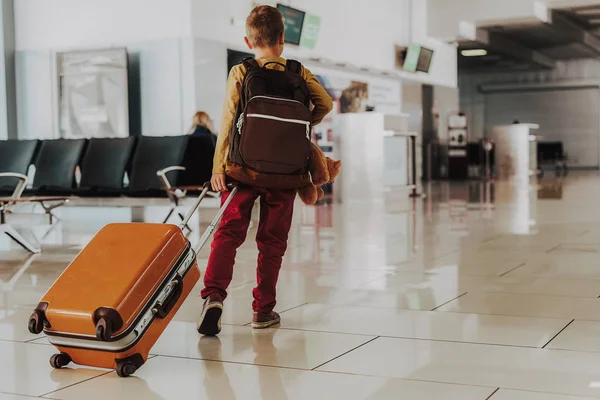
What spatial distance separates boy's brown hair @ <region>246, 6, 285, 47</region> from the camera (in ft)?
11.5

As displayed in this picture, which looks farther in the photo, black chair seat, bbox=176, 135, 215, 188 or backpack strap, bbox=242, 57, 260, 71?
black chair seat, bbox=176, 135, 215, 188

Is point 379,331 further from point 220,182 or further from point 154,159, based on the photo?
point 154,159

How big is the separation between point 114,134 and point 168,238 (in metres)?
9.48

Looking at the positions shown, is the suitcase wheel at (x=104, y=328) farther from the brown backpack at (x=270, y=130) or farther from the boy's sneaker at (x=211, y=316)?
the brown backpack at (x=270, y=130)

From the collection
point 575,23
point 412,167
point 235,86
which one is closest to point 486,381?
point 235,86

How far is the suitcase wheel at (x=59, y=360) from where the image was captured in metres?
2.93

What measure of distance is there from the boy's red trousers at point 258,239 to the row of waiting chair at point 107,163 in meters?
4.91

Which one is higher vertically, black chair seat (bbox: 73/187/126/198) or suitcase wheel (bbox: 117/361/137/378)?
black chair seat (bbox: 73/187/126/198)

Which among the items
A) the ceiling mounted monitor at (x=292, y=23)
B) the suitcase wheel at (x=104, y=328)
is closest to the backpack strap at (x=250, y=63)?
the suitcase wheel at (x=104, y=328)

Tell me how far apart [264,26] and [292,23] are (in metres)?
10.6

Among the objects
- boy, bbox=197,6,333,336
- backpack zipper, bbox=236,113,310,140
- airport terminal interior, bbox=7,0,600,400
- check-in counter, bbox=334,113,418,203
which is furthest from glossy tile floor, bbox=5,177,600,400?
check-in counter, bbox=334,113,418,203

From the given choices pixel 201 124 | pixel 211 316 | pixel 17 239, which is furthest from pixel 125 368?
pixel 201 124

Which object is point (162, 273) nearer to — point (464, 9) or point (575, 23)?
point (464, 9)

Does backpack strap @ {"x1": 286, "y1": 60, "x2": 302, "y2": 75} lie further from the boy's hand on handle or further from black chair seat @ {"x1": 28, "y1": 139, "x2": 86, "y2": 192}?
black chair seat @ {"x1": 28, "y1": 139, "x2": 86, "y2": 192}
